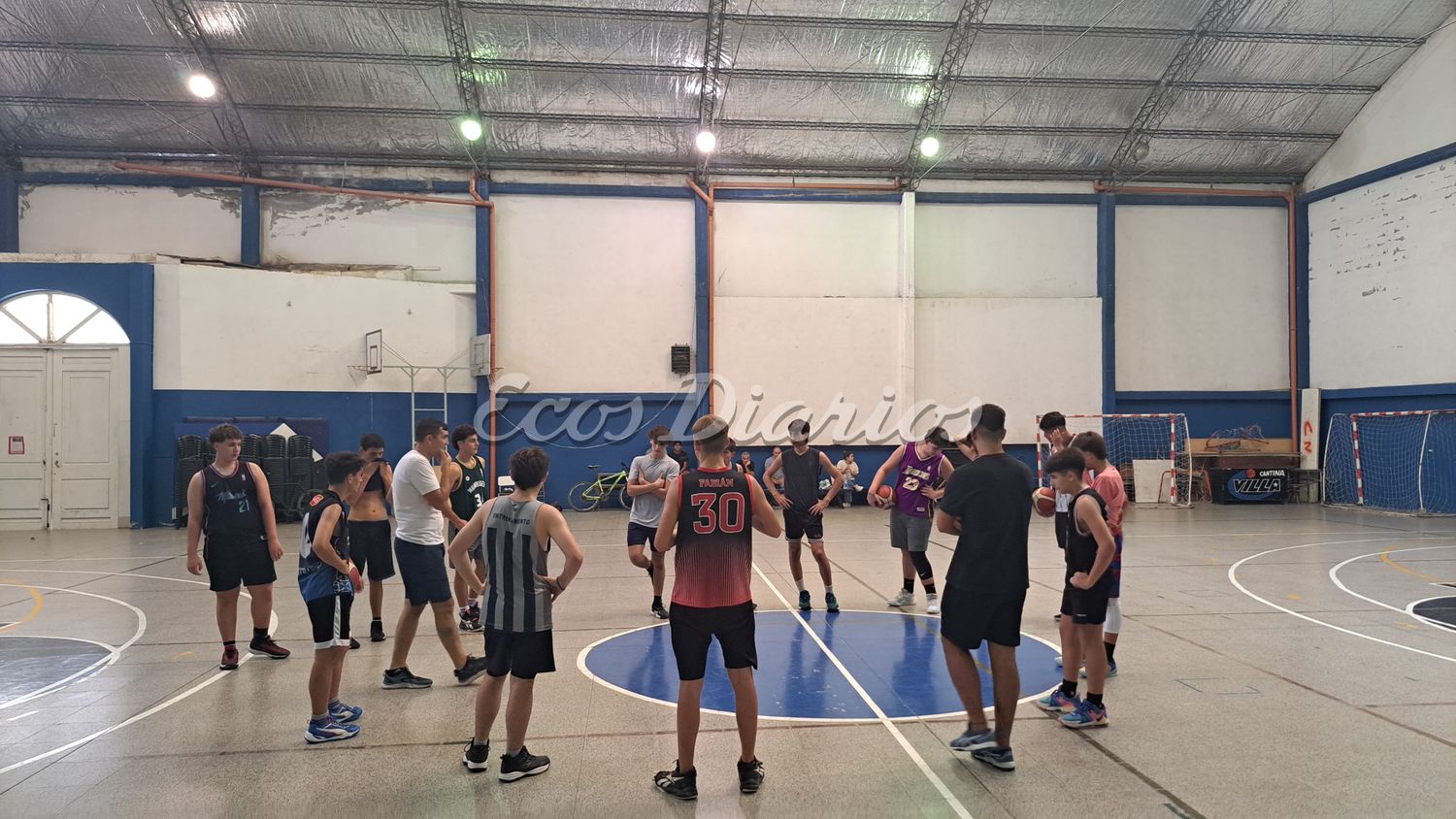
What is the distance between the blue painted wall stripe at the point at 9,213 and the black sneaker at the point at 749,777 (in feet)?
75.6

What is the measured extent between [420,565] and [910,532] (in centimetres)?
490

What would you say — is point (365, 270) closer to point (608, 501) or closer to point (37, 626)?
point (608, 501)

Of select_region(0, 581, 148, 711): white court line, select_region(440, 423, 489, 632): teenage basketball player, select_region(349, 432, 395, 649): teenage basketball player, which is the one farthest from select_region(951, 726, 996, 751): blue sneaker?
select_region(0, 581, 148, 711): white court line

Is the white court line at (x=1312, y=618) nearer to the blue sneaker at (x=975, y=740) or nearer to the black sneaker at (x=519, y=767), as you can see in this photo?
the blue sneaker at (x=975, y=740)

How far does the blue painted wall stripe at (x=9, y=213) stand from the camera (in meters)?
19.1

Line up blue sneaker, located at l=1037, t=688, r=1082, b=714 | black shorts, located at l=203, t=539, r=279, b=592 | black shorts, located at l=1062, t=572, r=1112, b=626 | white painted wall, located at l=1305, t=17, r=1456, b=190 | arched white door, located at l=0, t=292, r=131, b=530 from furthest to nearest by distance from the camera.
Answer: white painted wall, located at l=1305, t=17, r=1456, b=190 → arched white door, located at l=0, t=292, r=131, b=530 → black shorts, located at l=203, t=539, r=279, b=592 → blue sneaker, located at l=1037, t=688, r=1082, b=714 → black shorts, located at l=1062, t=572, r=1112, b=626

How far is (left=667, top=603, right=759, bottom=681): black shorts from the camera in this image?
4266 mm

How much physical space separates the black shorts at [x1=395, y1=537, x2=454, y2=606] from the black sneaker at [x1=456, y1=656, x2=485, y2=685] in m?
0.58

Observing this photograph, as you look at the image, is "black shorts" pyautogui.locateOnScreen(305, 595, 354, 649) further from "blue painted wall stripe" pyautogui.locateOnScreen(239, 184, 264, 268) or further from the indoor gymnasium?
"blue painted wall stripe" pyautogui.locateOnScreen(239, 184, 264, 268)

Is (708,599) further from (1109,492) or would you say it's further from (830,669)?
(1109,492)

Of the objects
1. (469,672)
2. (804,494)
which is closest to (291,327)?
(804,494)

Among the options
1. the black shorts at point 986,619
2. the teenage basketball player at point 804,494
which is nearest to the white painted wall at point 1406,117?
the teenage basketball player at point 804,494

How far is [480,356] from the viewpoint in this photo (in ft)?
65.5

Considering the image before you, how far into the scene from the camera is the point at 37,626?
839cm
